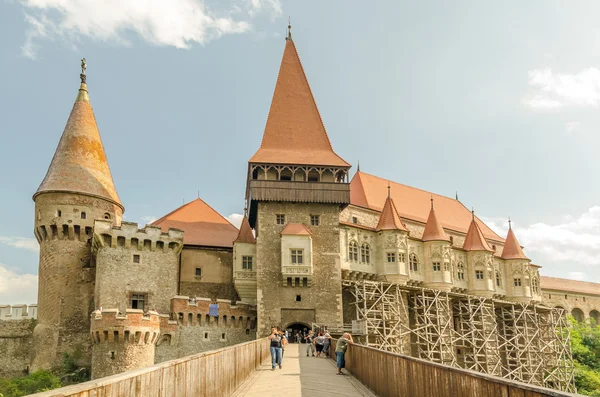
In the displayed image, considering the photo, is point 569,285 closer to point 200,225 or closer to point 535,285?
point 535,285

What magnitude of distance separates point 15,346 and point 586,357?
4837 centimetres

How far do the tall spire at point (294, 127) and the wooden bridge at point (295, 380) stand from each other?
1897 centimetres

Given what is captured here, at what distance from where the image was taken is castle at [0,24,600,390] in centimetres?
3212

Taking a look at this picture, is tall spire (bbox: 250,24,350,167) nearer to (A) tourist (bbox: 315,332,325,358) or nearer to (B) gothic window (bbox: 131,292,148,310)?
(B) gothic window (bbox: 131,292,148,310)

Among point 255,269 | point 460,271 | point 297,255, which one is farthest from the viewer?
point 460,271

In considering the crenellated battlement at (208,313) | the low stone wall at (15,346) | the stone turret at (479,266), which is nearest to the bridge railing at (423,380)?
the crenellated battlement at (208,313)

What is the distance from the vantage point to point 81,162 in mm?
35719

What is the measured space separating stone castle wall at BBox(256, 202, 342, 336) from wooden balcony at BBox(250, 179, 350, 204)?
A: 1.77 feet

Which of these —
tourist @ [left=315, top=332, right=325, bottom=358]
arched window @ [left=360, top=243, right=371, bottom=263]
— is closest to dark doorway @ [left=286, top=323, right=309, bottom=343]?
arched window @ [left=360, top=243, right=371, bottom=263]

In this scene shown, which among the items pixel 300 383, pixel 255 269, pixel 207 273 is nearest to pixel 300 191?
pixel 255 269

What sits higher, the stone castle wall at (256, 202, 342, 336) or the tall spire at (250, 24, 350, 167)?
the tall spire at (250, 24, 350, 167)

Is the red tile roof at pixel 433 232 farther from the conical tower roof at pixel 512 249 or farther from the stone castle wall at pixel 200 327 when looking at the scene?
the stone castle wall at pixel 200 327

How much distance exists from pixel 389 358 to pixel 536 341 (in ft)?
135

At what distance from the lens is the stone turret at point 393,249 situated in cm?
3875
